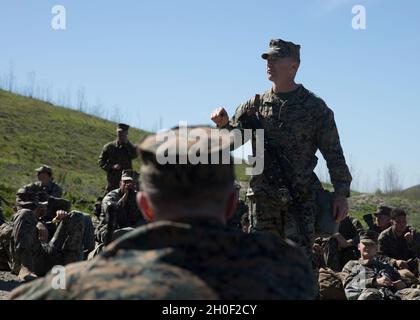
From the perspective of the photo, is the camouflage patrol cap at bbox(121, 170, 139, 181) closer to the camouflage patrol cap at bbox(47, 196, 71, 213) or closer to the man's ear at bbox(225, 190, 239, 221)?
the camouflage patrol cap at bbox(47, 196, 71, 213)

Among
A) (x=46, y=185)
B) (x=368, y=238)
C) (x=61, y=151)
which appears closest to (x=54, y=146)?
(x=61, y=151)

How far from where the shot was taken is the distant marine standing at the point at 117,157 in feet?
47.8

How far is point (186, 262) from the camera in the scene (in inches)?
85.4

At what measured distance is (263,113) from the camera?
6.37 m

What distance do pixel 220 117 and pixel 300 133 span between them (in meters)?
0.72

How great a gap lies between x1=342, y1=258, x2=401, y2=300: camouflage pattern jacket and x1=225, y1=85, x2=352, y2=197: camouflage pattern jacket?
2.92 metres

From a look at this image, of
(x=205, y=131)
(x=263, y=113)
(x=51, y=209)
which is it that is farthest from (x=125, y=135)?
(x=205, y=131)

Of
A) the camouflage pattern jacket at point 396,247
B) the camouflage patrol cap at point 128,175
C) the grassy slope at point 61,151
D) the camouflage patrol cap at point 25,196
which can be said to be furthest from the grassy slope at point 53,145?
the camouflage pattern jacket at point 396,247

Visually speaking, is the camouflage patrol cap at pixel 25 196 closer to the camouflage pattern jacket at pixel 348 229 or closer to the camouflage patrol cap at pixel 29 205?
the camouflage patrol cap at pixel 29 205

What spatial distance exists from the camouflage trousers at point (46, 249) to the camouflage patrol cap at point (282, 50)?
15.5ft

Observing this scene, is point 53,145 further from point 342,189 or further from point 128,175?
point 342,189

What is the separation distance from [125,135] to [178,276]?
12.7 m

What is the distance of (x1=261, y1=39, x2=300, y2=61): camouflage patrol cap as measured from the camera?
629cm

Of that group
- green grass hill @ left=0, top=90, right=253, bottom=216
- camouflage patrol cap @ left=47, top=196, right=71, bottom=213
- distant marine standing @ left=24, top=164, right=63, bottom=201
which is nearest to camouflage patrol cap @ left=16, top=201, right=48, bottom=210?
camouflage patrol cap @ left=47, top=196, right=71, bottom=213
